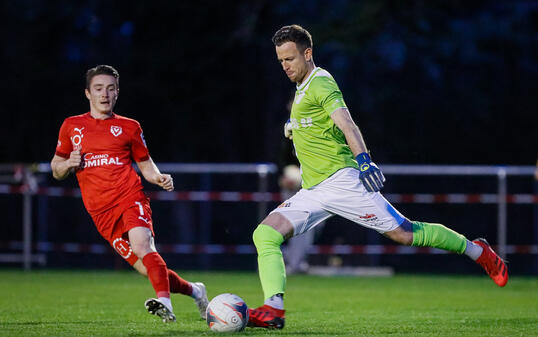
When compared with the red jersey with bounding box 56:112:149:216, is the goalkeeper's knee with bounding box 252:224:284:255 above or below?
below

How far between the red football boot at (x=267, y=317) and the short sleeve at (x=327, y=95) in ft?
4.88

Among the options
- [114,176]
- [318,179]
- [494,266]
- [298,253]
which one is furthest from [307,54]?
[298,253]

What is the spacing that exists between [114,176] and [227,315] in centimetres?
164

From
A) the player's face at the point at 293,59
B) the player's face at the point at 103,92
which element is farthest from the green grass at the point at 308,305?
the player's face at the point at 293,59

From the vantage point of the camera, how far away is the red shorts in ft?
26.8

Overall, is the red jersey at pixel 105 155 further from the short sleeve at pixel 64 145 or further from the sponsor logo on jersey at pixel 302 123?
the sponsor logo on jersey at pixel 302 123

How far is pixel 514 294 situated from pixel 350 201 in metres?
5.48

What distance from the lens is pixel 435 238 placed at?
26.4 feet

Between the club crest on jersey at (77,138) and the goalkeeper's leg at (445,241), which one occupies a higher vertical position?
the club crest on jersey at (77,138)

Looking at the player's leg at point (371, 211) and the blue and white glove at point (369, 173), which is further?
the player's leg at point (371, 211)

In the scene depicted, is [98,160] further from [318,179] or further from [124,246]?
[318,179]

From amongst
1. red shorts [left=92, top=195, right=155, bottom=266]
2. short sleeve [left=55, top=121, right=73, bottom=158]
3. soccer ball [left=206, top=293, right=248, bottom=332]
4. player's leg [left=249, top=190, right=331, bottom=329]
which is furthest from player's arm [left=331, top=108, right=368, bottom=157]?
short sleeve [left=55, top=121, right=73, bottom=158]

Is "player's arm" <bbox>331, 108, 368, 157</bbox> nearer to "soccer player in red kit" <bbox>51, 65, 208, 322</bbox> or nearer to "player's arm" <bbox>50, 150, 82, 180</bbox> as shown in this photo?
"soccer player in red kit" <bbox>51, 65, 208, 322</bbox>

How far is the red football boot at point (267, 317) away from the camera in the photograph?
748 centimetres
